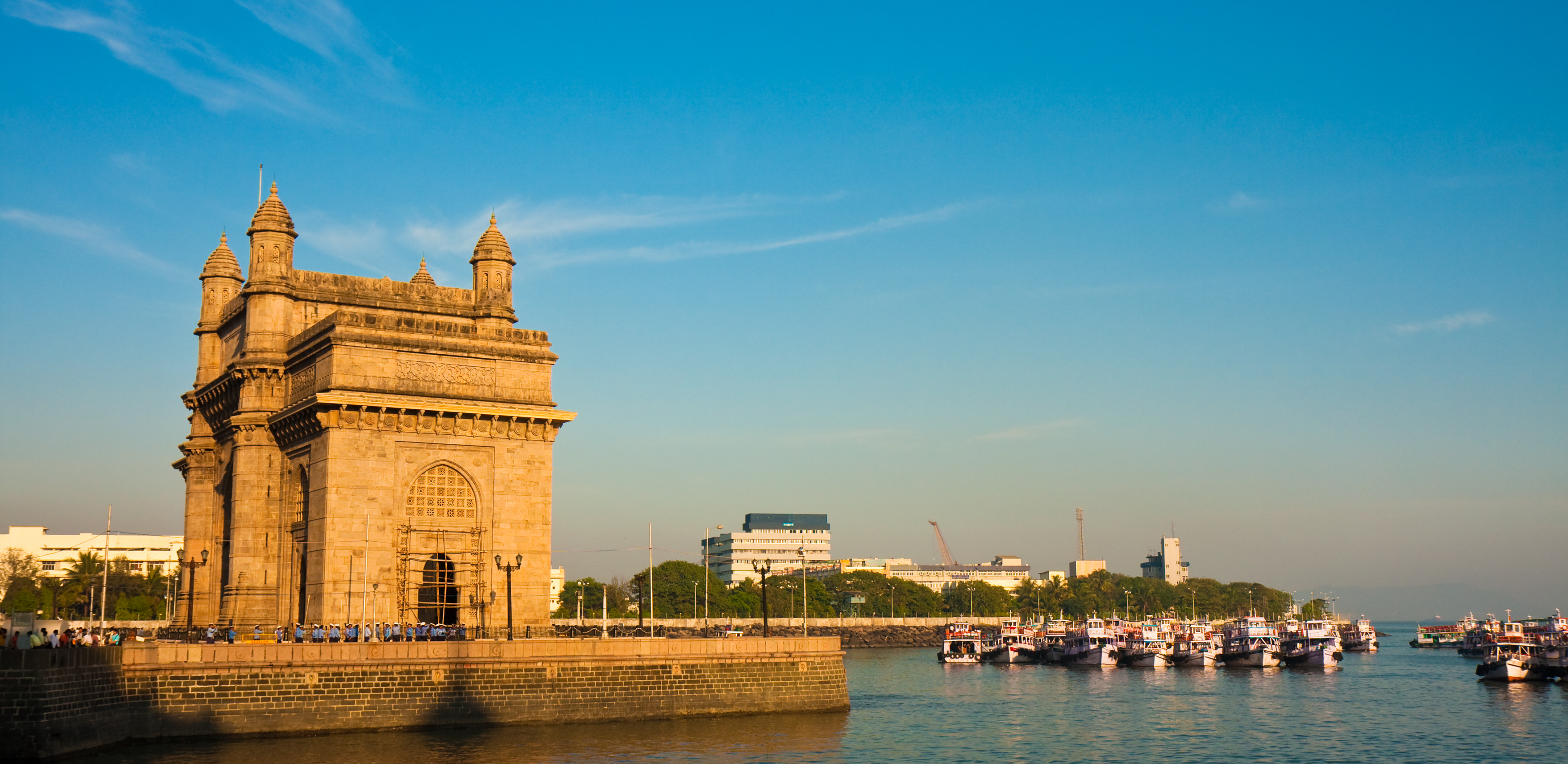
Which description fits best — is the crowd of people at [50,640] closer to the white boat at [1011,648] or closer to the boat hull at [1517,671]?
the boat hull at [1517,671]

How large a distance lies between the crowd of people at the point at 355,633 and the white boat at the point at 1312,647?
78.0 meters

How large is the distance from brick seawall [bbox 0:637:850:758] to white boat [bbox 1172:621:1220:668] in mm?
64295

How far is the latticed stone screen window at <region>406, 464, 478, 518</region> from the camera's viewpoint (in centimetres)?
5828

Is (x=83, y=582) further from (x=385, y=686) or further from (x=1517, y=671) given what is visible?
(x=1517, y=671)

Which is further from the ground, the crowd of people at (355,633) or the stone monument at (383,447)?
the stone monument at (383,447)

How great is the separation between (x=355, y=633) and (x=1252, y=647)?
82.6m

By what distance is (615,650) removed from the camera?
53281mm

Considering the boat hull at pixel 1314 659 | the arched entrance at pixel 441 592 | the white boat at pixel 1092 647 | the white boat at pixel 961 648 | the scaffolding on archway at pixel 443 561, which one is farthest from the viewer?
the white boat at pixel 961 648

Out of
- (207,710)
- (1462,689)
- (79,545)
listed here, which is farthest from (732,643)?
(79,545)

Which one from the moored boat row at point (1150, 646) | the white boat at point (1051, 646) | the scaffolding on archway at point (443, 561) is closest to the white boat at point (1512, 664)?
the moored boat row at point (1150, 646)

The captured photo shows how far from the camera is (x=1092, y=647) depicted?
384 feet

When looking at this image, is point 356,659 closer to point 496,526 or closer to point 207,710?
point 207,710

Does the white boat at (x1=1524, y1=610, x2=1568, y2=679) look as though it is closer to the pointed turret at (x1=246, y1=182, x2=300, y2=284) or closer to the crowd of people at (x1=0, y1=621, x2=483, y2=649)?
the crowd of people at (x1=0, y1=621, x2=483, y2=649)

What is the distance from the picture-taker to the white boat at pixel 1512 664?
91375 millimetres
